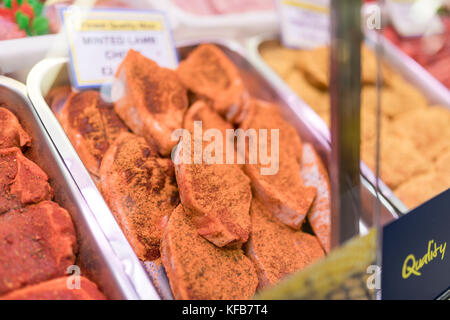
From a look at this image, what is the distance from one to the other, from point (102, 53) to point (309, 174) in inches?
30.3

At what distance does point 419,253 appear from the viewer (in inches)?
35.7

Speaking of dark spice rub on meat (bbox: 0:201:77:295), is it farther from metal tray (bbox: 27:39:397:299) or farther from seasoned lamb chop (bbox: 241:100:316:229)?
seasoned lamb chop (bbox: 241:100:316:229)

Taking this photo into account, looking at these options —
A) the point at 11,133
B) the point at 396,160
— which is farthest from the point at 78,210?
the point at 396,160

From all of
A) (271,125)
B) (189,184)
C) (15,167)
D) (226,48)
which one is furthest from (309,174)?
(15,167)

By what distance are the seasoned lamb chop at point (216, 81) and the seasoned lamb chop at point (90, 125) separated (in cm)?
28

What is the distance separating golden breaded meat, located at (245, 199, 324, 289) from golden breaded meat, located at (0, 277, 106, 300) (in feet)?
1.25

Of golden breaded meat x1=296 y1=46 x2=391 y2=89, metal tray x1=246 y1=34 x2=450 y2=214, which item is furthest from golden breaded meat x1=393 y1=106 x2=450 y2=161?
golden breaded meat x1=296 y1=46 x2=391 y2=89

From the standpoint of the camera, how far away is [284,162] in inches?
49.9

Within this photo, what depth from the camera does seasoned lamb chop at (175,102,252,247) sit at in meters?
0.96

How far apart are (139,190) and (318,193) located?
55cm

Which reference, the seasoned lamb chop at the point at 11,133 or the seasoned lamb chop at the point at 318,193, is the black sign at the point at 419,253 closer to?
the seasoned lamb chop at the point at 318,193

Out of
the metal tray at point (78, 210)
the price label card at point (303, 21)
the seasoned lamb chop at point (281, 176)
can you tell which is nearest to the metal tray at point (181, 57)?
the metal tray at point (78, 210)

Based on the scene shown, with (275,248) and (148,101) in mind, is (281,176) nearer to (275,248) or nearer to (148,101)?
(275,248)
